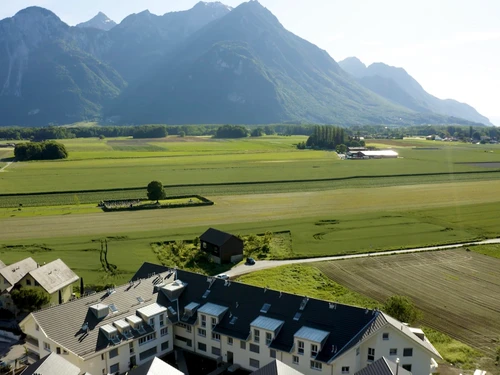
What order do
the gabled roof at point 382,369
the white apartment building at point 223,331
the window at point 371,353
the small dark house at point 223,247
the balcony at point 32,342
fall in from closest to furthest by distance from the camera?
the gabled roof at point 382,369 < the white apartment building at point 223,331 < the window at point 371,353 < the balcony at point 32,342 < the small dark house at point 223,247

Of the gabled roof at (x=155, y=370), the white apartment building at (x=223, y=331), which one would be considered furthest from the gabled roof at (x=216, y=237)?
the gabled roof at (x=155, y=370)

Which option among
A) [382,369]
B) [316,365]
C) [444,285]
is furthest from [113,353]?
[444,285]

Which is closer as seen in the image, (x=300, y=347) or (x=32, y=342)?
(x=300, y=347)

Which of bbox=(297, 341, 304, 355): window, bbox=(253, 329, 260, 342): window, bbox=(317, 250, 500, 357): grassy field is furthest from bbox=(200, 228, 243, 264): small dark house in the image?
bbox=(297, 341, 304, 355): window

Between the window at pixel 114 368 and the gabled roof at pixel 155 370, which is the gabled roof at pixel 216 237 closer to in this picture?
the window at pixel 114 368

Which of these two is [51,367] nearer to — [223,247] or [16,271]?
[16,271]
